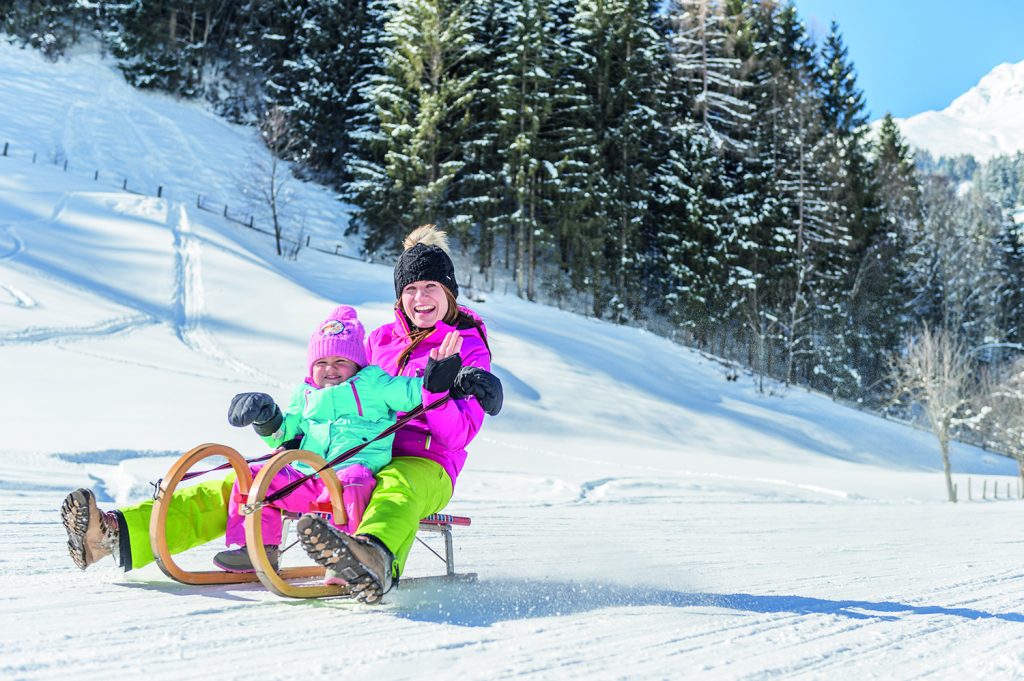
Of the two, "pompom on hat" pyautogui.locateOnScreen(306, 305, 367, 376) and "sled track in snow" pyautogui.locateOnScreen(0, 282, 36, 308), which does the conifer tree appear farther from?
"pompom on hat" pyautogui.locateOnScreen(306, 305, 367, 376)

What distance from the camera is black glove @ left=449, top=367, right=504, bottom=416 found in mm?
3004

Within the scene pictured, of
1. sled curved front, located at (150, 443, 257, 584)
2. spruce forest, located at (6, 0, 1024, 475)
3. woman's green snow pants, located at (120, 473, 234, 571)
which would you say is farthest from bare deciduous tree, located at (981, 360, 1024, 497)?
sled curved front, located at (150, 443, 257, 584)

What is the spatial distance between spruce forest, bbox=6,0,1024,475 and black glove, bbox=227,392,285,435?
26.5 m

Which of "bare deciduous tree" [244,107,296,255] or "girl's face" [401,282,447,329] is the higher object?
"bare deciduous tree" [244,107,296,255]

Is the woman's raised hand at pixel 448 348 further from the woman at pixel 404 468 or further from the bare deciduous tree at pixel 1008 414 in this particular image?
the bare deciduous tree at pixel 1008 414

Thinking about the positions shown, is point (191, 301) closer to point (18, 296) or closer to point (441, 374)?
point (18, 296)

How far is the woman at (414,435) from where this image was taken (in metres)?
2.63

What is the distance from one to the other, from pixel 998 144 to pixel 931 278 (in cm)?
18779

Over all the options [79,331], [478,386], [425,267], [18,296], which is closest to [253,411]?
[478,386]

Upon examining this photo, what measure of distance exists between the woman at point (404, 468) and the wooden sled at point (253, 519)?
111mm

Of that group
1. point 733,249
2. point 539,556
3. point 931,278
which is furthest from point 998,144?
point 539,556

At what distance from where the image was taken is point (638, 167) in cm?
3194

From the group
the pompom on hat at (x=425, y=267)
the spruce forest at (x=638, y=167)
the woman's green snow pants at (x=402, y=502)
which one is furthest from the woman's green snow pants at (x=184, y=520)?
the spruce forest at (x=638, y=167)

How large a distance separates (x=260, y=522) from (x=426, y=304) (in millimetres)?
1362
